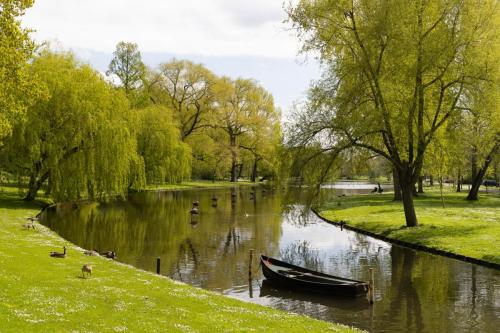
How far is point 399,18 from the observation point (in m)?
30.8

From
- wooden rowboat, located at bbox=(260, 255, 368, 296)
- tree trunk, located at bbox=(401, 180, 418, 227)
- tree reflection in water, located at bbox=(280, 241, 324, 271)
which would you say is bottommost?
tree reflection in water, located at bbox=(280, 241, 324, 271)

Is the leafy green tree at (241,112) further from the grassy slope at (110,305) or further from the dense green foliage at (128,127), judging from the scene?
the grassy slope at (110,305)

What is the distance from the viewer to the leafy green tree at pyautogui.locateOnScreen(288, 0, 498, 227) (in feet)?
101

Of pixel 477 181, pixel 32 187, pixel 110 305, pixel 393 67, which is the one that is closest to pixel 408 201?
pixel 393 67

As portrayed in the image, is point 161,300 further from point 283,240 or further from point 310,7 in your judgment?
point 310,7

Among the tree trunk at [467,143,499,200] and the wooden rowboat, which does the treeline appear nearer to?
the wooden rowboat

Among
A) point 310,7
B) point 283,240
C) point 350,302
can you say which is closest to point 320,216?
point 283,240

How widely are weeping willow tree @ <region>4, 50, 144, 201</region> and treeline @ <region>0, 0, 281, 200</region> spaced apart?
90 millimetres

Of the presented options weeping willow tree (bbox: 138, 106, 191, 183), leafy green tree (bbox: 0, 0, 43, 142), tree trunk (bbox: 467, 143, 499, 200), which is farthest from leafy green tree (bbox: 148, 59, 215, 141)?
leafy green tree (bbox: 0, 0, 43, 142)

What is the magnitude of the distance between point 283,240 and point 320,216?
13490mm

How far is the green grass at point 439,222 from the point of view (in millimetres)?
28312

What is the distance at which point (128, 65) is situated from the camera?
88625 mm

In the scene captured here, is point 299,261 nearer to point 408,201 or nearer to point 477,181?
→ point 408,201

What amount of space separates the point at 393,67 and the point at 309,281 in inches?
714
